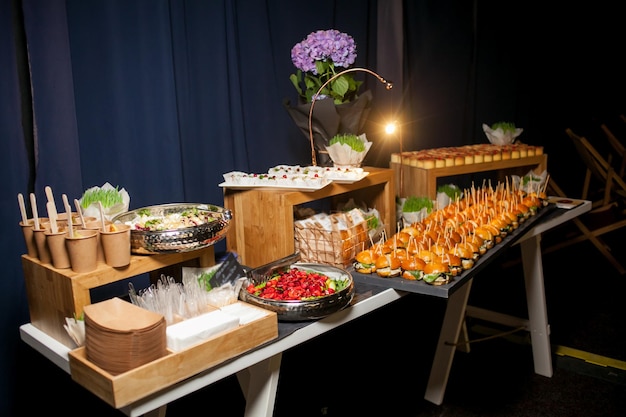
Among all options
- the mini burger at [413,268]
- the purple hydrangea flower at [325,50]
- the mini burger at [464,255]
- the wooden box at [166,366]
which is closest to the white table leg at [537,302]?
the mini burger at [464,255]

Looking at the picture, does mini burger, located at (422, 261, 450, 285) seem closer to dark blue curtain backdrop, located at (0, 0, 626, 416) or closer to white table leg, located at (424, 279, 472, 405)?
white table leg, located at (424, 279, 472, 405)

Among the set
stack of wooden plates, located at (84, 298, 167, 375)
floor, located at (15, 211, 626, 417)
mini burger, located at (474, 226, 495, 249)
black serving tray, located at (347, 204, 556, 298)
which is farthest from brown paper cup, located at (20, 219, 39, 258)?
mini burger, located at (474, 226, 495, 249)

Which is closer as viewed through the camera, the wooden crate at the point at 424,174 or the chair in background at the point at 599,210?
the wooden crate at the point at 424,174

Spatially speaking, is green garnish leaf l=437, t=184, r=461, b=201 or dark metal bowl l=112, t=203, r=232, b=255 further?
green garnish leaf l=437, t=184, r=461, b=201

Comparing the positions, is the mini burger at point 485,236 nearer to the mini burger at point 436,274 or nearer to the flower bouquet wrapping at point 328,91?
the mini burger at point 436,274

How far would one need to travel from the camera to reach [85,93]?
2088mm

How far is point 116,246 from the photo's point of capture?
1.44 meters

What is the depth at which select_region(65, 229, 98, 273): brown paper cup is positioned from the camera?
138 centimetres

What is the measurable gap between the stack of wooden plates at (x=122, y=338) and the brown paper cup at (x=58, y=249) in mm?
206

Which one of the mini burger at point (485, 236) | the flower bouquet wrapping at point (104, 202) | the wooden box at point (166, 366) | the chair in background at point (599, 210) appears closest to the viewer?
the wooden box at point (166, 366)

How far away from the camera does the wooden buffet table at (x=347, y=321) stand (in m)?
1.30

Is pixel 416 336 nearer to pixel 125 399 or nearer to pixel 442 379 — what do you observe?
pixel 442 379

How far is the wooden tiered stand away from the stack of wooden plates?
0.46 ft

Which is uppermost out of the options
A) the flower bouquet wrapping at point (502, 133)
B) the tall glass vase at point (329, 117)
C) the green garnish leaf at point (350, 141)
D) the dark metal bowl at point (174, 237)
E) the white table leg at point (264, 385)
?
the tall glass vase at point (329, 117)
